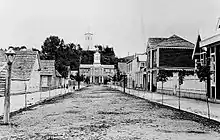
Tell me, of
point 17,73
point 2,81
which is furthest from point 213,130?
point 17,73

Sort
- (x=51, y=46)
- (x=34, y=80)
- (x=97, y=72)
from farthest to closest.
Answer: (x=97, y=72) < (x=51, y=46) < (x=34, y=80)

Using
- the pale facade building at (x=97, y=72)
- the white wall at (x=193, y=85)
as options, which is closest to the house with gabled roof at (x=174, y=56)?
the white wall at (x=193, y=85)

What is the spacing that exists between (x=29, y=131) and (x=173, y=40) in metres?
38.6

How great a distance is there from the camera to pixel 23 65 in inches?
1555

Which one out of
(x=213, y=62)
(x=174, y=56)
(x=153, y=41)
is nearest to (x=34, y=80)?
(x=153, y=41)

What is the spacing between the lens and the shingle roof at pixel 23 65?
37.6m

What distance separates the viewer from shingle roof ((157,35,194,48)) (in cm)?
4541

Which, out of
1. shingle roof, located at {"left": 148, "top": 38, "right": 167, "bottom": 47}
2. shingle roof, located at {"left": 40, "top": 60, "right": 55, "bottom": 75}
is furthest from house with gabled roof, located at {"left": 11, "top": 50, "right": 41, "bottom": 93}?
shingle roof, located at {"left": 148, "top": 38, "right": 167, "bottom": 47}

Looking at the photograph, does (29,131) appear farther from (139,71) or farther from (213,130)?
(139,71)

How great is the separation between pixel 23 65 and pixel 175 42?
20880 mm

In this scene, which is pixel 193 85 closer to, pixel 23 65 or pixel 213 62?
pixel 213 62

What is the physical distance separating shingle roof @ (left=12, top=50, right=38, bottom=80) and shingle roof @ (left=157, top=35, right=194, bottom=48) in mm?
17566

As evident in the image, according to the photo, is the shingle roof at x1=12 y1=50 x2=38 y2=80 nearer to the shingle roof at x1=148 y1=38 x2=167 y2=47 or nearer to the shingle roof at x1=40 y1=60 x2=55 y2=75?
the shingle roof at x1=40 y1=60 x2=55 y2=75

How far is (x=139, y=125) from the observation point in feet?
37.4
